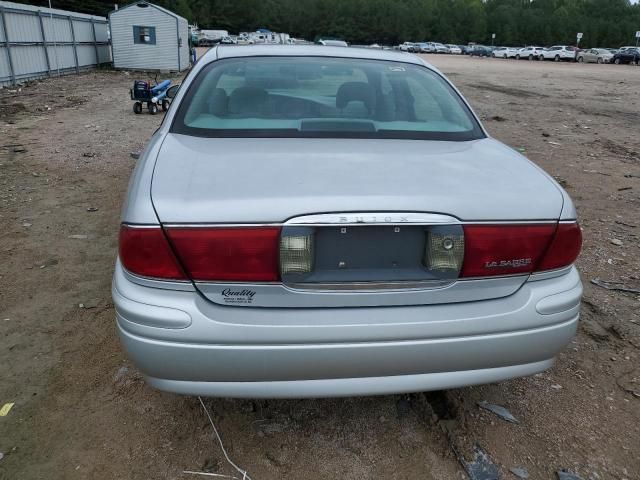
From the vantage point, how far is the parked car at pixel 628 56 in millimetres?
46969

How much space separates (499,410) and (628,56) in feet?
180

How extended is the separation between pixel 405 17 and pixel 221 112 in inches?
4549

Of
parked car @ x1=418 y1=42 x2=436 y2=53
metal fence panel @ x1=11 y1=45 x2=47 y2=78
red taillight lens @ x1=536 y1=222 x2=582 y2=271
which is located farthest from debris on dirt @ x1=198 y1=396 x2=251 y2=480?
parked car @ x1=418 y1=42 x2=436 y2=53

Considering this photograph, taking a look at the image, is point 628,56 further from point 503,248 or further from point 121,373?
point 121,373

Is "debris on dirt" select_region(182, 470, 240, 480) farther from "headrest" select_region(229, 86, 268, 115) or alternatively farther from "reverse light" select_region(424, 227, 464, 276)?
"headrest" select_region(229, 86, 268, 115)

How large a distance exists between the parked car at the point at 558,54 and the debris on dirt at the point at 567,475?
5836 centimetres

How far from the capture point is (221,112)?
283cm

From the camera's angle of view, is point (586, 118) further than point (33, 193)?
Yes

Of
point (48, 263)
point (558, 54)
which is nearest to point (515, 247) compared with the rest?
point (48, 263)

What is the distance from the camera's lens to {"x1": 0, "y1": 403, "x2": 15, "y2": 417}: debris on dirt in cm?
247

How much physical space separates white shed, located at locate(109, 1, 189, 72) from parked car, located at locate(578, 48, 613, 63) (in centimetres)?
4250

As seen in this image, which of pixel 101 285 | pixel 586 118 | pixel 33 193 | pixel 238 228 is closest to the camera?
pixel 238 228

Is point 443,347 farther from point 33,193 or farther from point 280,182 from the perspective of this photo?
point 33,193

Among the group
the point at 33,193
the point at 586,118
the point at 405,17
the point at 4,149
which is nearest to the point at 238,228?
the point at 33,193
